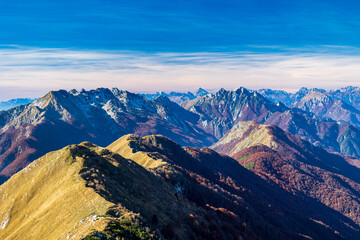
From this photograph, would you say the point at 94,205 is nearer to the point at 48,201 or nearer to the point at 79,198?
the point at 79,198

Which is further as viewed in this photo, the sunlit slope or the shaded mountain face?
Result: the sunlit slope

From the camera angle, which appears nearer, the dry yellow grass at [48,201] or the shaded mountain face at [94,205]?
the shaded mountain face at [94,205]

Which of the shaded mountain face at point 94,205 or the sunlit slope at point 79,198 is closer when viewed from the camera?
the shaded mountain face at point 94,205

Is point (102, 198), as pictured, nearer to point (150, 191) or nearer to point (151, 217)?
point (151, 217)

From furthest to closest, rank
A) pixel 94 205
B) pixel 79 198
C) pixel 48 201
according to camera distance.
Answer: pixel 48 201, pixel 79 198, pixel 94 205

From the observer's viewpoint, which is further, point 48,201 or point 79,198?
point 48,201

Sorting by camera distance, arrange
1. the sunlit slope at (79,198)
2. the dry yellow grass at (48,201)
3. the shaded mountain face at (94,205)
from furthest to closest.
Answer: the dry yellow grass at (48,201) < the sunlit slope at (79,198) < the shaded mountain face at (94,205)

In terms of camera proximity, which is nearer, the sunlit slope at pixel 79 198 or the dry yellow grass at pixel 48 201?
the sunlit slope at pixel 79 198

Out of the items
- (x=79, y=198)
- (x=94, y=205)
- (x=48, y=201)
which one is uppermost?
(x=94, y=205)

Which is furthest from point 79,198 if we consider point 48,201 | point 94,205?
point 48,201

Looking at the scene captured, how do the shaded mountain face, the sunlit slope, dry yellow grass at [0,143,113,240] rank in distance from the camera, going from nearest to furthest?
the shaded mountain face → the sunlit slope → dry yellow grass at [0,143,113,240]

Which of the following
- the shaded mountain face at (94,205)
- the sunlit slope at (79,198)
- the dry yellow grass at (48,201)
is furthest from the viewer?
the dry yellow grass at (48,201)
